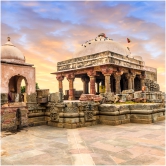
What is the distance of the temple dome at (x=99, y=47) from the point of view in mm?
18500

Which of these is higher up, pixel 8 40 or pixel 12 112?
pixel 8 40

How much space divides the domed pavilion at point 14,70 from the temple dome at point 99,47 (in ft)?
27.7

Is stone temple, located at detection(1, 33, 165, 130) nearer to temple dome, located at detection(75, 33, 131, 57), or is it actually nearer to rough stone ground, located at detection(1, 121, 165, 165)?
rough stone ground, located at detection(1, 121, 165, 165)

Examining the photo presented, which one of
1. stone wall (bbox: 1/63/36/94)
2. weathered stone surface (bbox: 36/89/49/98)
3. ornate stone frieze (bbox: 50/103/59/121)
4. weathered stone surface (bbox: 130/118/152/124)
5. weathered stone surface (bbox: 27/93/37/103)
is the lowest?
weathered stone surface (bbox: 130/118/152/124)

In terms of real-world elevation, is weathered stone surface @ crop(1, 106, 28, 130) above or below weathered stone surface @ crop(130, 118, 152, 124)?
above

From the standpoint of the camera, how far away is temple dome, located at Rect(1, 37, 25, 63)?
10.4m

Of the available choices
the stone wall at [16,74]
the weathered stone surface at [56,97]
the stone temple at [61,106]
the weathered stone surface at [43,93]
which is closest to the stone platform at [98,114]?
the stone temple at [61,106]

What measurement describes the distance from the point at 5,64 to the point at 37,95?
2404 mm

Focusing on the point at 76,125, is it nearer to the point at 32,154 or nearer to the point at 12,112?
the point at 12,112

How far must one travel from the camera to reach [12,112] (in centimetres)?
622

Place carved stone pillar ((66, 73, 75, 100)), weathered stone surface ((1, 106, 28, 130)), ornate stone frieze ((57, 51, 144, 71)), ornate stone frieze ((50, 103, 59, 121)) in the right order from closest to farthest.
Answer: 1. weathered stone surface ((1, 106, 28, 130))
2. ornate stone frieze ((50, 103, 59, 121))
3. ornate stone frieze ((57, 51, 144, 71))
4. carved stone pillar ((66, 73, 75, 100))

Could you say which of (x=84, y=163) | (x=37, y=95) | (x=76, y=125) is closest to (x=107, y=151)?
(x=84, y=163)

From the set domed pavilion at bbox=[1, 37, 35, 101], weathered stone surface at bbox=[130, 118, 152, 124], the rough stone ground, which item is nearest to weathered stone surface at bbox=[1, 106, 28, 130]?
the rough stone ground

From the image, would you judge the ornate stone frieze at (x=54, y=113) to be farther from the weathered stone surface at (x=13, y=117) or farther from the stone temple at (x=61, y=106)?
the weathered stone surface at (x=13, y=117)
